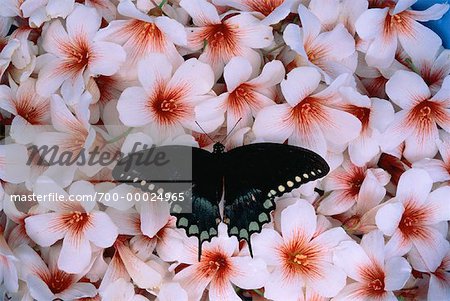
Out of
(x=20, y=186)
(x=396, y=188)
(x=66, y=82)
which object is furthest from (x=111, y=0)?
(x=396, y=188)

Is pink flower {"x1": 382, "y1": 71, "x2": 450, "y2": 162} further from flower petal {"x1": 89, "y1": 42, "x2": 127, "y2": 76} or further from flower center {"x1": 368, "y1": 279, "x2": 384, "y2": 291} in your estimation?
flower petal {"x1": 89, "y1": 42, "x2": 127, "y2": 76}

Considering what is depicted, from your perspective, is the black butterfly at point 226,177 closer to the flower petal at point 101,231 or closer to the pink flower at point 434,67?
the flower petal at point 101,231

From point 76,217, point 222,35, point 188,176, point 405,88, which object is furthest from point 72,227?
point 405,88

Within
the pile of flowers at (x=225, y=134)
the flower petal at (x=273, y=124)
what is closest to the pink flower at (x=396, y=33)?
the pile of flowers at (x=225, y=134)

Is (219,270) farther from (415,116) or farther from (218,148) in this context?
(415,116)

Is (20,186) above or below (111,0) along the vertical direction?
below

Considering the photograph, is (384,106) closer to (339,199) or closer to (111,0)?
(339,199)

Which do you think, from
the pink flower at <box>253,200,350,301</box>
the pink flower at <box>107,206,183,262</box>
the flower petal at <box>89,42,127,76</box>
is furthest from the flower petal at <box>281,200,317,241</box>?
the flower petal at <box>89,42,127,76</box>
